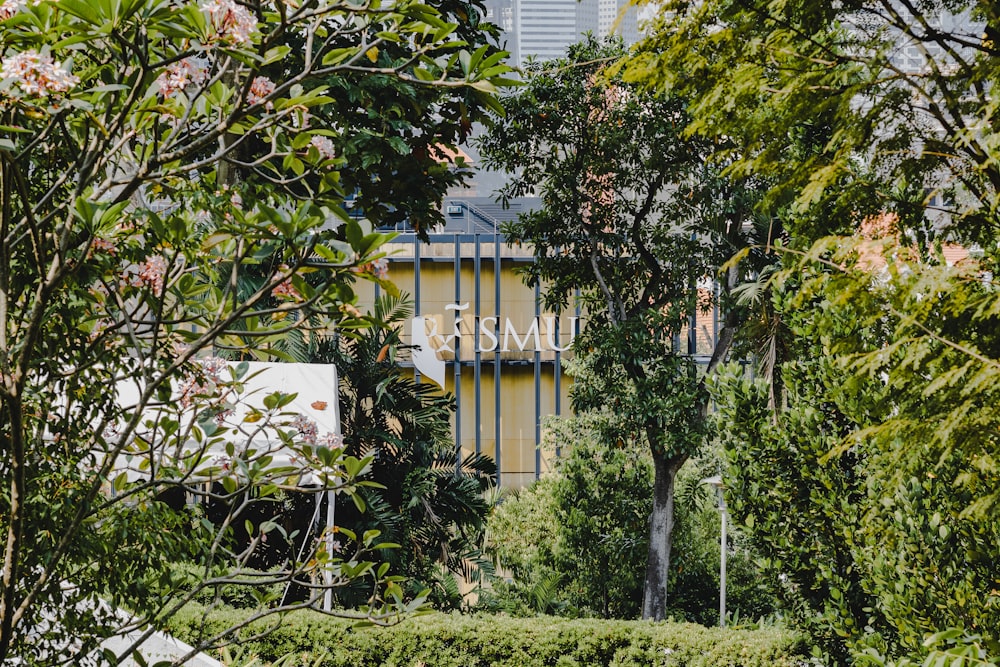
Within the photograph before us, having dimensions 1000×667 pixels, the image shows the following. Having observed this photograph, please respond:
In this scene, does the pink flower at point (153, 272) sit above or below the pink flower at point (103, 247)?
below

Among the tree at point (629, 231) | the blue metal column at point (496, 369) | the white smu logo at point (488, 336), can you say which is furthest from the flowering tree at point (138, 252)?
the blue metal column at point (496, 369)

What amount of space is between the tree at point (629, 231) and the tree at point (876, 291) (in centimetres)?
521

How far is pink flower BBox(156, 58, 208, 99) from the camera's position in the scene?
2.36 meters

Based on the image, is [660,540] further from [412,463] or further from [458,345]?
[458,345]

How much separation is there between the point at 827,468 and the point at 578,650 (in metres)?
3.99

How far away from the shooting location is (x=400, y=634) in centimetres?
825

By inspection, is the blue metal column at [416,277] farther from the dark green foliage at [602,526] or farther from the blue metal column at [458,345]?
the dark green foliage at [602,526]

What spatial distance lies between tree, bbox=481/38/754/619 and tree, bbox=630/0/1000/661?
521cm

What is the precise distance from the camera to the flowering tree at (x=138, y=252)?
1.79 meters

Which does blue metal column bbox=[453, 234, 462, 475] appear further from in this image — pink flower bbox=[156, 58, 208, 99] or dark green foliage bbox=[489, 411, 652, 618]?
pink flower bbox=[156, 58, 208, 99]

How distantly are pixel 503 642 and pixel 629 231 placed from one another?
5.74 m

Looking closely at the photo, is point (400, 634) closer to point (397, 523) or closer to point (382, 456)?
point (397, 523)

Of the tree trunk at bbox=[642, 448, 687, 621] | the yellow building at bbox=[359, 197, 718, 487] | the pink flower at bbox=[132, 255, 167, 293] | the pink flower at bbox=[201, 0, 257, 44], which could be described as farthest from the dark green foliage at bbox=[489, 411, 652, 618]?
the pink flower at bbox=[201, 0, 257, 44]

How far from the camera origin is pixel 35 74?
1.79 m
